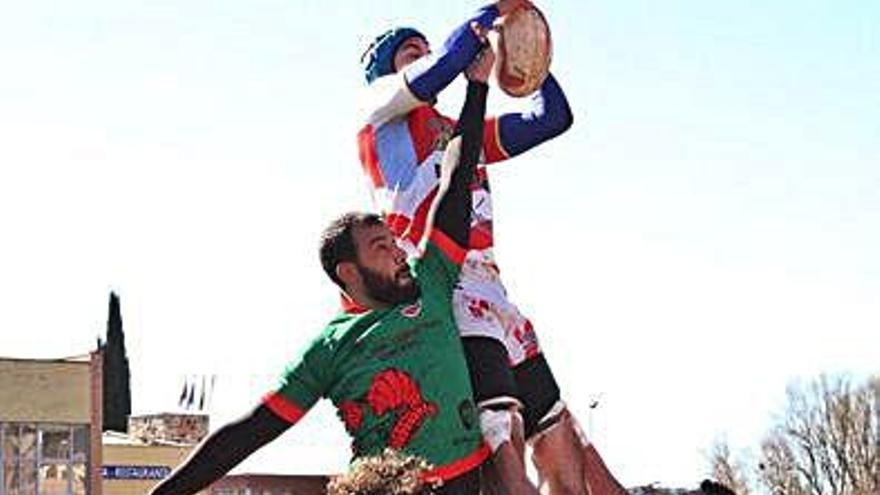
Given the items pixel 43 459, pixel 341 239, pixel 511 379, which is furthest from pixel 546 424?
pixel 43 459

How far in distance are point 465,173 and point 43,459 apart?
42.8 meters

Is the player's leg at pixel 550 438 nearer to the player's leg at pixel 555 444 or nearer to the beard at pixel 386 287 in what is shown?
the player's leg at pixel 555 444

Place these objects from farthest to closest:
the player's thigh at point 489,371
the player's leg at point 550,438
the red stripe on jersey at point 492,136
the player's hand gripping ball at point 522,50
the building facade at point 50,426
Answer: the building facade at point 50,426
the red stripe on jersey at point 492,136
the player's leg at point 550,438
the player's hand gripping ball at point 522,50
the player's thigh at point 489,371

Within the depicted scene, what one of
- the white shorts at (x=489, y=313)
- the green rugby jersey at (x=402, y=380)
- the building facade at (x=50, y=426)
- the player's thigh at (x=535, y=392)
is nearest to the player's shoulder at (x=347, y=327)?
the green rugby jersey at (x=402, y=380)

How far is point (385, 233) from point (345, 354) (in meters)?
0.33

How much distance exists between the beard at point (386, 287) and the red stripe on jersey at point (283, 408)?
0.35 metres

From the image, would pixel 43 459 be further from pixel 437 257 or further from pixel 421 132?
pixel 437 257

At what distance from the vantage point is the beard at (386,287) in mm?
5504

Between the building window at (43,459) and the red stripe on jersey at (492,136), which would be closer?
the red stripe on jersey at (492,136)

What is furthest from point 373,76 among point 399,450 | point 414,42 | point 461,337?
point 399,450

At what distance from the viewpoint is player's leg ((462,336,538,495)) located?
5.50 metres

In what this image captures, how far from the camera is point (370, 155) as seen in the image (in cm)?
618

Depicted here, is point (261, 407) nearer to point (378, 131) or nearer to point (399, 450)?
point (399, 450)

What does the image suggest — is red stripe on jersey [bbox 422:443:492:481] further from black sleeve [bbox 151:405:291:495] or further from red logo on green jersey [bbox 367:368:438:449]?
black sleeve [bbox 151:405:291:495]
